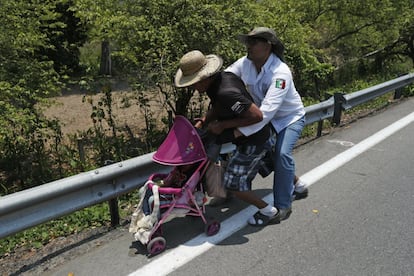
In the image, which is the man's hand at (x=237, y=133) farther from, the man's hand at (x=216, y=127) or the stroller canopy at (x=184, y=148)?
the stroller canopy at (x=184, y=148)

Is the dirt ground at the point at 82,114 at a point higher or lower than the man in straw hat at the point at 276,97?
lower

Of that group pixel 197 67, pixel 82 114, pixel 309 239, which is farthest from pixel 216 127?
pixel 82 114

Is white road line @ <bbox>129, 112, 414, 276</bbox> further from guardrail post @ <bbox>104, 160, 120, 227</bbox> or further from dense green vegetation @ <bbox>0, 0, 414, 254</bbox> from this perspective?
dense green vegetation @ <bbox>0, 0, 414, 254</bbox>

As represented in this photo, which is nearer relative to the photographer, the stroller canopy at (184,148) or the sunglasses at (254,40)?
the stroller canopy at (184,148)

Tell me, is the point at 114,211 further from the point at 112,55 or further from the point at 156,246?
the point at 112,55

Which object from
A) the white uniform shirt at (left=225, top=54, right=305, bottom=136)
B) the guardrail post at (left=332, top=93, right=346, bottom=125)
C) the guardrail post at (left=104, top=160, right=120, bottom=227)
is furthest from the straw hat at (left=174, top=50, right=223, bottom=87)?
the guardrail post at (left=332, top=93, right=346, bottom=125)

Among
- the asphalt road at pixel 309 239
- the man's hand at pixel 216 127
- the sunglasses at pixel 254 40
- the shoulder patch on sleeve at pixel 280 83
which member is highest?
the sunglasses at pixel 254 40

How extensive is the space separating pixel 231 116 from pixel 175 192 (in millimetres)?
770

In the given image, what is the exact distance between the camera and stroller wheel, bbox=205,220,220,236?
11.5 ft

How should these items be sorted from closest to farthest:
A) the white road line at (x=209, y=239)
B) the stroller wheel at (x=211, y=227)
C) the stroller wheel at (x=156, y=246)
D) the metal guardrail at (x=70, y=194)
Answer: the metal guardrail at (x=70, y=194) → the white road line at (x=209, y=239) → the stroller wheel at (x=156, y=246) → the stroller wheel at (x=211, y=227)

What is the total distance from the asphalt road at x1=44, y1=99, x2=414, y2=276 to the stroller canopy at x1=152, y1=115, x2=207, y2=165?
0.67 meters

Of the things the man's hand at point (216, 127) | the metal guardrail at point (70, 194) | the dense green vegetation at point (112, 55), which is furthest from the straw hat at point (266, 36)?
the dense green vegetation at point (112, 55)

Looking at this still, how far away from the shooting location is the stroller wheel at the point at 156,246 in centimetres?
323

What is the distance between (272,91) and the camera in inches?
140
